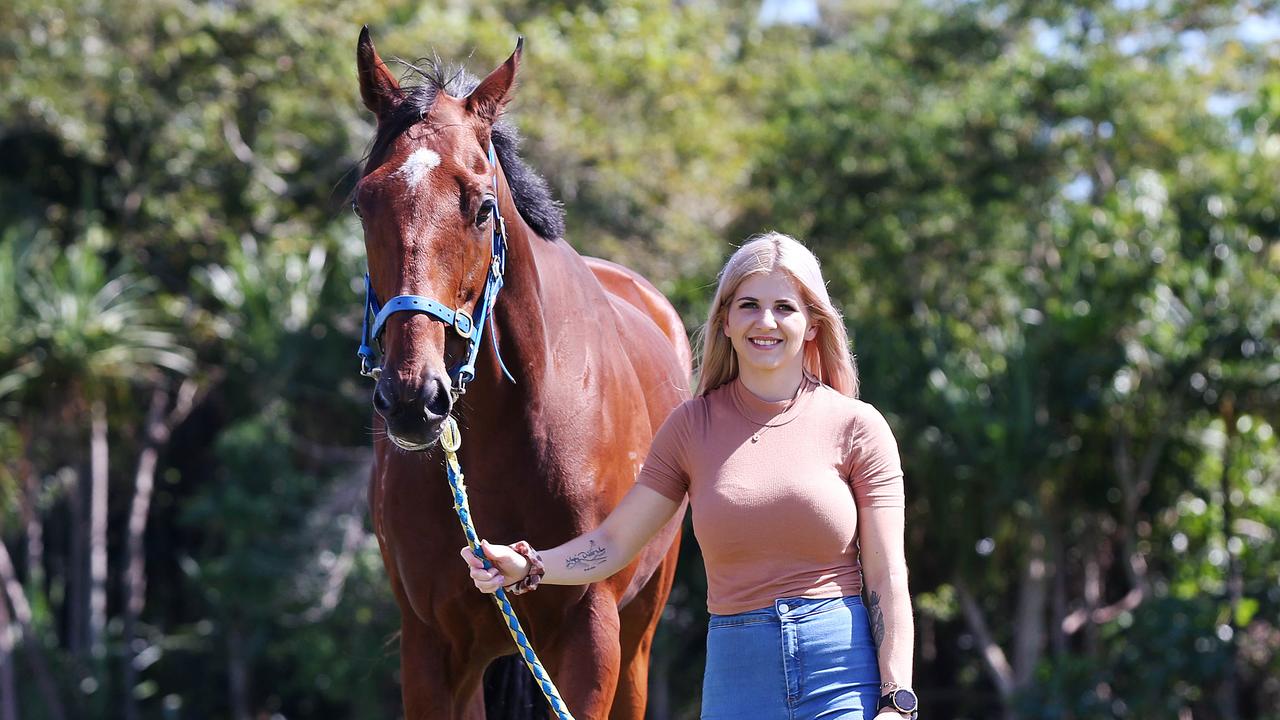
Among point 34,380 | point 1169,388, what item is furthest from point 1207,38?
point 34,380

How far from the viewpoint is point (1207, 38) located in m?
16.1

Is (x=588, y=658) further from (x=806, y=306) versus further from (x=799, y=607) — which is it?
(x=806, y=306)

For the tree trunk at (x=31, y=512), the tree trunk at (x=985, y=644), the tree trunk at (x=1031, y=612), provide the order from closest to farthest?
the tree trunk at (x=1031, y=612) → the tree trunk at (x=985, y=644) → the tree trunk at (x=31, y=512)

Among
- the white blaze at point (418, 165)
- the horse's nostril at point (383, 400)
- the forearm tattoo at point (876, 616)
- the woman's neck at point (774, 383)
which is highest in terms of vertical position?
the white blaze at point (418, 165)

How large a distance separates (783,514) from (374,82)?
148 centimetres

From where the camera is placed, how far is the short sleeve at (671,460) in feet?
9.71

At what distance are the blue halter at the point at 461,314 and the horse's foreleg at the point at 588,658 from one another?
657 mm

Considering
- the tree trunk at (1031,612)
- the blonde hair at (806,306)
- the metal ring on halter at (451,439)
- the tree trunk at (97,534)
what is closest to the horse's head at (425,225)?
the metal ring on halter at (451,439)

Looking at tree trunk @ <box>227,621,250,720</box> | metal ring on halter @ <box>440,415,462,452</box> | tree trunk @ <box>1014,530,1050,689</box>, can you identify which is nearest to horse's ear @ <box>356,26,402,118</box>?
metal ring on halter @ <box>440,415,462,452</box>

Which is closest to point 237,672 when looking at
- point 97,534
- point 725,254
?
point 97,534

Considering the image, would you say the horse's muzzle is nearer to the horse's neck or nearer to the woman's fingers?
the woman's fingers

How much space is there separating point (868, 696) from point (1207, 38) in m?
15.4

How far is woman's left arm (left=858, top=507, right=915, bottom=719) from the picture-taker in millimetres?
2697

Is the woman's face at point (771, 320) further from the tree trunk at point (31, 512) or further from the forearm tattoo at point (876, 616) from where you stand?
the tree trunk at point (31, 512)
